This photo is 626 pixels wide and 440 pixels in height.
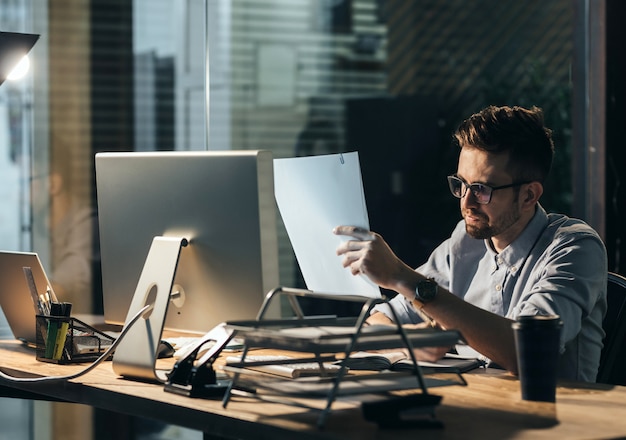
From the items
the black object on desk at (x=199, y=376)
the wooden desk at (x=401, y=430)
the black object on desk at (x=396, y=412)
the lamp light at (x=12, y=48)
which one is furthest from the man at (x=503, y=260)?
the lamp light at (x=12, y=48)

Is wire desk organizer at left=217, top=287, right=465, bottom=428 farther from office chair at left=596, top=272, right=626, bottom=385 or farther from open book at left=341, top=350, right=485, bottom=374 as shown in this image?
office chair at left=596, top=272, right=626, bottom=385

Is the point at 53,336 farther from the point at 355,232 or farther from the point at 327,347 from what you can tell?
the point at 327,347

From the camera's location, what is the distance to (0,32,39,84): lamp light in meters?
2.13

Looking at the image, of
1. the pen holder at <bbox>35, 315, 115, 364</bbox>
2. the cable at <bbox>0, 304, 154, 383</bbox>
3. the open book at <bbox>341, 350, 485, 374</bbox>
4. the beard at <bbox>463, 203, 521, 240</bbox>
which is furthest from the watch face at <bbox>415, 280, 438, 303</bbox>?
the pen holder at <bbox>35, 315, 115, 364</bbox>

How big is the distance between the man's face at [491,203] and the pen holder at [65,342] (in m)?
0.83

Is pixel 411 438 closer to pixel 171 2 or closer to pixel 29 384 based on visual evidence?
pixel 29 384

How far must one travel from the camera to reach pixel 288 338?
1429mm

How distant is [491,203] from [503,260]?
0.14 metres

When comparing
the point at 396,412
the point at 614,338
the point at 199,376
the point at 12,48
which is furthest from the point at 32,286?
the point at 614,338

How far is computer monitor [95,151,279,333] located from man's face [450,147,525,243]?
1.98 feet

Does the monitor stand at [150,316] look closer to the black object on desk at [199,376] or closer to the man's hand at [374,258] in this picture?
the black object on desk at [199,376]

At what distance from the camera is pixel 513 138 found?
2182 millimetres

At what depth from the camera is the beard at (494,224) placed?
216 cm

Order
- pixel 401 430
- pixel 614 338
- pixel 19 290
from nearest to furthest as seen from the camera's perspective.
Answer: pixel 401 430
pixel 614 338
pixel 19 290
